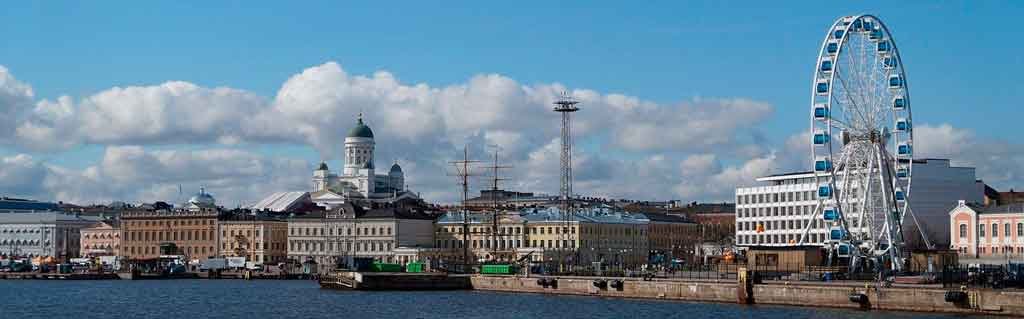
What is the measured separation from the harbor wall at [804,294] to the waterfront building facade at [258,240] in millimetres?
81145

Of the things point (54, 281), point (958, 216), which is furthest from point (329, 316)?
point (54, 281)

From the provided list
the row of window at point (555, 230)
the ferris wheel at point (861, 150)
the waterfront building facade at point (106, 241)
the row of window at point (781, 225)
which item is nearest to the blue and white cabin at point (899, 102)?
the ferris wheel at point (861, 150)

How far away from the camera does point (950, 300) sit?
67812mm

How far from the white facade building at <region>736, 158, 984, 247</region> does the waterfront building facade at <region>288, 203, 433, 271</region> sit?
114 feet

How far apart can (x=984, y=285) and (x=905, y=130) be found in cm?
1969

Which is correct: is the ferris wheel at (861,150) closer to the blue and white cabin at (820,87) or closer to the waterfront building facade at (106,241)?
the blue and white cabin at (820,87)

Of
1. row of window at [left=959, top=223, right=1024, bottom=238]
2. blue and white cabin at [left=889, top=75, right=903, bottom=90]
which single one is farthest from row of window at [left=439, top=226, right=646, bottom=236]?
blue and white cabin at [left=889, top=75, right=903, bottom=90]

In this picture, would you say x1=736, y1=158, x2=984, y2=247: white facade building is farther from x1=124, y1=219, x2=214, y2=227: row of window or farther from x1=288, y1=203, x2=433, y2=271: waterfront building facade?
x1=124, y1=219, x2=214, y2=227: row of window

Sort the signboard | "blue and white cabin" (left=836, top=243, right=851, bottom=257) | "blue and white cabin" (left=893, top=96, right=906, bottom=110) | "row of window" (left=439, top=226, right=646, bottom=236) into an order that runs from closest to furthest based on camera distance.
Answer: "blue and white cabin" (left=893, top=96, right=906, bottom=110)
"blue and white cabin" (left=836, top=243, right=851, bottom=257)
"row of window" (left=439, top=226, right=646, bottom=236)
the signboard

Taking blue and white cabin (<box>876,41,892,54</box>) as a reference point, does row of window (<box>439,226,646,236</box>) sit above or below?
below

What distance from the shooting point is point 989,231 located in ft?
374

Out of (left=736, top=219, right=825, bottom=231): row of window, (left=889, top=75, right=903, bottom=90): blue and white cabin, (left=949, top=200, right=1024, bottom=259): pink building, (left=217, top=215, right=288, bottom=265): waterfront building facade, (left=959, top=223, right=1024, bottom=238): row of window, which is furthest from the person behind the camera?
(left=217, top=215, right=288, bottom=265): waterfront building facade

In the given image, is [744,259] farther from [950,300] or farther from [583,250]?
[583,250]

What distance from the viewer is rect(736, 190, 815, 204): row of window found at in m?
148
